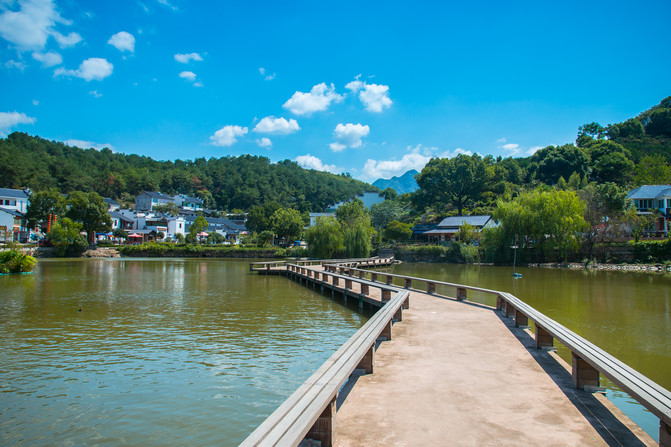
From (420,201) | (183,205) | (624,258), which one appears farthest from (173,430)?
(183,205)

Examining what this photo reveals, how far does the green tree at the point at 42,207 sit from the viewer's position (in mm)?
55938

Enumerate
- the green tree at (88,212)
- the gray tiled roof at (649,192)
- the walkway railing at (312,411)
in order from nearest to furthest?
the walkway railing at (312,411) < the gray tiled roof at (649,192) < the green tree at (88,212)

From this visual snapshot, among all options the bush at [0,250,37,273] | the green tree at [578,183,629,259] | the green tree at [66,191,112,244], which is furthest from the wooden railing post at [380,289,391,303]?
the green tree at [66,191,112,244]

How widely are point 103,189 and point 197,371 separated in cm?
A: 10287

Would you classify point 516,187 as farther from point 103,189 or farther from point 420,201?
point 103,189

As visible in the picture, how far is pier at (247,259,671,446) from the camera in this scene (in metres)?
3.58

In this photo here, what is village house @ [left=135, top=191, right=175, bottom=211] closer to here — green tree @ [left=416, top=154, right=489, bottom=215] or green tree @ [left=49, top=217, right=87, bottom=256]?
green tree @ [left=49, top=217, right=87, bottom=256]

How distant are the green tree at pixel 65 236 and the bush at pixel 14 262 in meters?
24.8

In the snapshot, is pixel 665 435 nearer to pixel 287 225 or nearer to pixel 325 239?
pixel 325 239

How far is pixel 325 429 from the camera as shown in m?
3.59

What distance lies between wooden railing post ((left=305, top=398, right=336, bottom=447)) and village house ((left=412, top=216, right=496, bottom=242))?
52.5m

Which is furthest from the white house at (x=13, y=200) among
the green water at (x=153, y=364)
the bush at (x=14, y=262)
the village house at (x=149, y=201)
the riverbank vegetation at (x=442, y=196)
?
the green water at (x=153, y=364)

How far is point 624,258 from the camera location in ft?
133

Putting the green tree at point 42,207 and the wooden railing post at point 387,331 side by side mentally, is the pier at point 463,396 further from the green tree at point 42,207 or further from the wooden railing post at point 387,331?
the green tree at point 42,207
